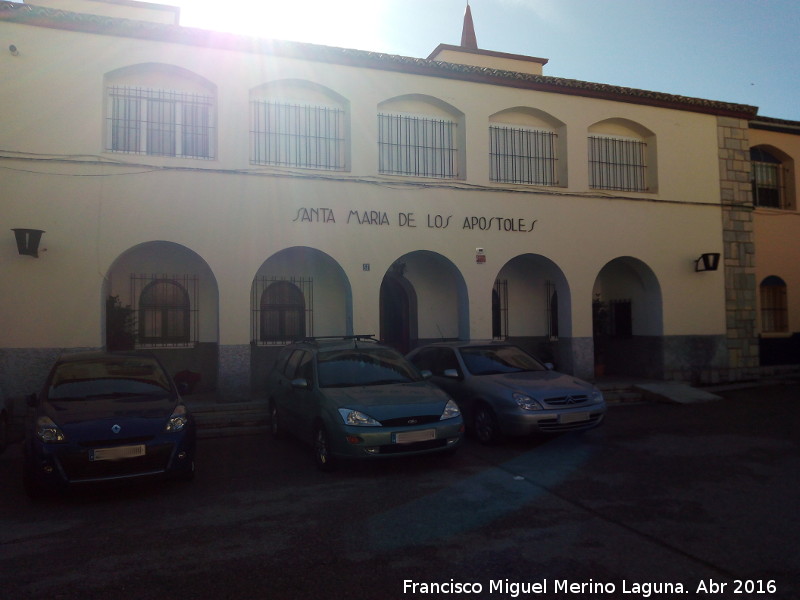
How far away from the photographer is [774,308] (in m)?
17.8

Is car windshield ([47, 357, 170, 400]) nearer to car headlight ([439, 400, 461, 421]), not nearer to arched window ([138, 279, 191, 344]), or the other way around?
car headlight ([439, 400, 461, 421])

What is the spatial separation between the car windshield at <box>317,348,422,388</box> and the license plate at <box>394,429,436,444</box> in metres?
1.17

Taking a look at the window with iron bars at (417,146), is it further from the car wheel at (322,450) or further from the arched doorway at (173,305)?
the car wheel at (322,450)

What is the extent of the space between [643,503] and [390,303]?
10065 mm

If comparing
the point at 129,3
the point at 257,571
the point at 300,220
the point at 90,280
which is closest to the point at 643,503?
the point at 257,571

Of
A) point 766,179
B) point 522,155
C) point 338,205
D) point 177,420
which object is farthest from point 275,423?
point 766,179

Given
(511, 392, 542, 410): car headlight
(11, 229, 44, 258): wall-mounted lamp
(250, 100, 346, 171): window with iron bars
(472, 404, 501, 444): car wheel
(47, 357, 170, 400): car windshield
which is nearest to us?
(47, 357, 170, 400): car windshield

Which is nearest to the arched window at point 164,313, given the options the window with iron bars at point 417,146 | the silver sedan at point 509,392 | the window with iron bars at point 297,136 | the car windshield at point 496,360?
the window with iron bars at point 297,136

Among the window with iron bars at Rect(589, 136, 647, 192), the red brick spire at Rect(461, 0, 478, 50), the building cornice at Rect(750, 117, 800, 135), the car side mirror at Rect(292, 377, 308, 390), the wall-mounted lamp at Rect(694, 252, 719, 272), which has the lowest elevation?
the car side mirror at Rect(292, 377, 308, 390)

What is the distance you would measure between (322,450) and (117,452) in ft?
7.27

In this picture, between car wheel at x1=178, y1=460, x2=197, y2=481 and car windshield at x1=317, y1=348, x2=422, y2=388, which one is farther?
car windshield at x1=317, y1=348, x2=422, y2=388

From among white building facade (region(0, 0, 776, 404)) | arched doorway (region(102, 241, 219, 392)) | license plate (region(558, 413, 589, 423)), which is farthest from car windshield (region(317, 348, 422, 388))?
arched doorway (region(102, 241, 219, 392))

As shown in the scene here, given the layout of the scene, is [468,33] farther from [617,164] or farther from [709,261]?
[709,261]

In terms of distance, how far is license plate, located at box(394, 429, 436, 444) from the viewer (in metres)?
7.00
